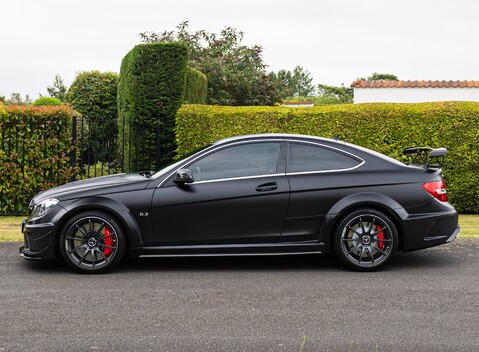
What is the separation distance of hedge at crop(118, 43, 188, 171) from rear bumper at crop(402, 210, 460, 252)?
734 centimetres

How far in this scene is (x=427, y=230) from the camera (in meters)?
7.55

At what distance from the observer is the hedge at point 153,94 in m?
14.0

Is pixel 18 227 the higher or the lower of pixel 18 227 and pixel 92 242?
the lower

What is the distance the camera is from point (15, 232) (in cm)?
1072

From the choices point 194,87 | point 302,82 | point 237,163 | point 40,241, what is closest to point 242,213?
point 237,163

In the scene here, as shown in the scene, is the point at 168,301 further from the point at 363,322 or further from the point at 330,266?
the point at 330,266

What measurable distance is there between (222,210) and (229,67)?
63.0 ft

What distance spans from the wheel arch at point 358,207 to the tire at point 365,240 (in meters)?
0.06

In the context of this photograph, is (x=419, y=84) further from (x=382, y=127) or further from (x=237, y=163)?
(x=237, y=163)

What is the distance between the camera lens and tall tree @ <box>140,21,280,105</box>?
2514 cm

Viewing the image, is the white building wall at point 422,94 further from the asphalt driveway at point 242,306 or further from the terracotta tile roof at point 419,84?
the asphalt driveway at point 242,306

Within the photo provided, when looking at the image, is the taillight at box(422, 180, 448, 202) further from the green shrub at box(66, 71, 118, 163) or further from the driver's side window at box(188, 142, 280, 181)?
the green shrub at box(66, 71, 118, 163)

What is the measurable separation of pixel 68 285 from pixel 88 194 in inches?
41.1

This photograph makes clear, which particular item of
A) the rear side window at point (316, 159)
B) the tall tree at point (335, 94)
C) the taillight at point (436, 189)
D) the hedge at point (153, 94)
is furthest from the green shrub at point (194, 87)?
the tall tree at point (335, 94)
